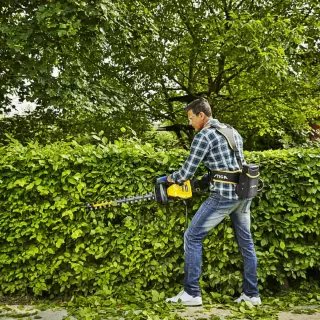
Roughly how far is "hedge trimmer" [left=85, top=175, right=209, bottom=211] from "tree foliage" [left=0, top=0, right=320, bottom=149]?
2758 mm

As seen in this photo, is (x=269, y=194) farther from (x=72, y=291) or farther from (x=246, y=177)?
(x=72, y=291)

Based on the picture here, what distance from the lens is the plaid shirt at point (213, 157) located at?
3.70 metres

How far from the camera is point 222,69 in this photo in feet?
31.8

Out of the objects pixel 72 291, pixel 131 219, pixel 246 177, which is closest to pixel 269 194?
pixel 246 177

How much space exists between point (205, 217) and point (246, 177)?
53cm

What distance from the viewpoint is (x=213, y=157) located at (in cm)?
374

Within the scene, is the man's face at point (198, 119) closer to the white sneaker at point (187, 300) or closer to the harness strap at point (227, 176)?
the harness strap at point (227, 176)

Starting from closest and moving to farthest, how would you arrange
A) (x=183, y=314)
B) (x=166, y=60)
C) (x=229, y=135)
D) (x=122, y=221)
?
(x=183, y=314) < (x=229, y=135) < (x=122, y=221) < (x=166, y=60)

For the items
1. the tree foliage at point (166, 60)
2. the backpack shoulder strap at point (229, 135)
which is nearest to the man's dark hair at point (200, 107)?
the backpack shoulder strap at point (229, 135)

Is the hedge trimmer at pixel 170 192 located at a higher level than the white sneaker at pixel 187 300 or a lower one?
higher

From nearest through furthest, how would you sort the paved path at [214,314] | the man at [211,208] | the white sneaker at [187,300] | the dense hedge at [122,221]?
the paved path at [214,314] < the man at [211,208] < the white sneaker at [187,300] < the dense hedge at [122,221]

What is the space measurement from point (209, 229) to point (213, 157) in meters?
0.68

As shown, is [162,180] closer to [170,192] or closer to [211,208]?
[170,192]

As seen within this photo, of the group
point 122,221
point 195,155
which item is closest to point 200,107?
point 195,155
